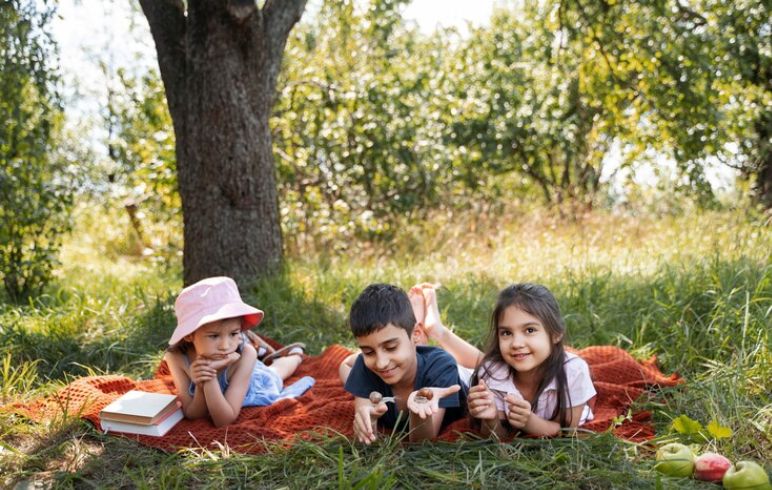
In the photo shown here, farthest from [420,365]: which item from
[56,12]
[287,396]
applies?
[56,12]

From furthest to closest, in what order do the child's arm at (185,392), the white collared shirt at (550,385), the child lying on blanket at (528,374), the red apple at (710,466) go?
the child's arm at (185,392) < the white collared shirt at (550,385) < the child lying on blanket at (528,374) < the red apple at (710,466)

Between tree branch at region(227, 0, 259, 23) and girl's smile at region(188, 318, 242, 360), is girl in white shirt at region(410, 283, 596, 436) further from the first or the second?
tree branch at region(227, 0, 259, 23)

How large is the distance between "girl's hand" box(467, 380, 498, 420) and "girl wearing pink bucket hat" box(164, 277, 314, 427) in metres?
1.16

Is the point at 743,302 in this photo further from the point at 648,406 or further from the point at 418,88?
the point at 418,88

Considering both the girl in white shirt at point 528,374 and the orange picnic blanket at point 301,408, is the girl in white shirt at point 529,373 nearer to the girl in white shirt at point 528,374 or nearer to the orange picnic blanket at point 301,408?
the girl in white shirt at point 528,374

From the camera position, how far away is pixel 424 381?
3.08 metres

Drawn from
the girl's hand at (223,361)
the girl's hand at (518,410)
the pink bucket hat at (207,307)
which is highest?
the pink bucket hat at (207,307)

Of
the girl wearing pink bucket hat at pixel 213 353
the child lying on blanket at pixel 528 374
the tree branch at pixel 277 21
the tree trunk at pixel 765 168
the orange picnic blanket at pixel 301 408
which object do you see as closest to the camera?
the child lying on blanket at pixel 528 374

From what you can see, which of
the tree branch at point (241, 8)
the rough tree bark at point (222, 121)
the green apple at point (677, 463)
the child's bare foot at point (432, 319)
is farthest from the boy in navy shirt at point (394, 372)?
the tree branch at point (241, 8)

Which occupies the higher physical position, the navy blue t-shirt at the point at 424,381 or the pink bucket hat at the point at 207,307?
the pink bucket hat at the point at 207,307

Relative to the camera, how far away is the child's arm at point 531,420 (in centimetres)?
287

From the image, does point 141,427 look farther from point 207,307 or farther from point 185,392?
point 207,307

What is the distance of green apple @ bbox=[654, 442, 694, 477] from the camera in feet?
8.94

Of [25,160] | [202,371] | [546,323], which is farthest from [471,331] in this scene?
[25,160]
